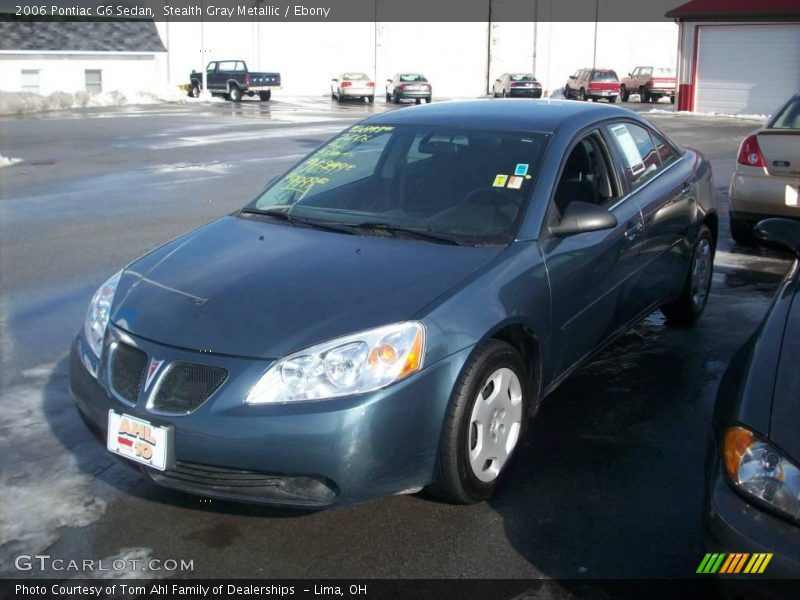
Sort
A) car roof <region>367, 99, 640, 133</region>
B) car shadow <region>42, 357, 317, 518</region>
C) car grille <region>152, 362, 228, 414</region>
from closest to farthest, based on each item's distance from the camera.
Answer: car grille <region>152, 362, 228, 414</region>
car shadow <region>42, 357, 317, 518</region>
car roof <region>367, 99, 640, 133</region>

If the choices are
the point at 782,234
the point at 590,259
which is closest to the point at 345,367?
the point at 590,259

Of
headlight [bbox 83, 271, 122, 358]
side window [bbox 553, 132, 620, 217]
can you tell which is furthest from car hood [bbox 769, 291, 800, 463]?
headlight [bbox 83, 271, 122, 358]

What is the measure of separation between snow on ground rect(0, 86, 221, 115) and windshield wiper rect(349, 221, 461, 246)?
96.6 feet

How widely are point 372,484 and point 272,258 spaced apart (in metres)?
1.21

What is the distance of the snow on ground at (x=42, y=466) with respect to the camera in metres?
Answer: 3.65

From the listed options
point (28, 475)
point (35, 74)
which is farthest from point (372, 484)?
point (35, 74)

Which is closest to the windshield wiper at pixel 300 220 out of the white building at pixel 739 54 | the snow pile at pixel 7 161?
the snow pile at pixel 7 161

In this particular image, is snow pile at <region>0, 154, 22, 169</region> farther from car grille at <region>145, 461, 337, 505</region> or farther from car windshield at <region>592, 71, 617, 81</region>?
car windshield at <region>592, 71, 617, 81</region>

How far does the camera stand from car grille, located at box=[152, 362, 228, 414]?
10.8 feet

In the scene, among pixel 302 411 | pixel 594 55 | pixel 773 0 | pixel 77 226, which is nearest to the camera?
pixel 302 411

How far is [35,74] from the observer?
132 feet

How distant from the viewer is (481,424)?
3691 mm

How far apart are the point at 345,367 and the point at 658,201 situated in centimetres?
278

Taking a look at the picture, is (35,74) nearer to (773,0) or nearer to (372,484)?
(773,0)
